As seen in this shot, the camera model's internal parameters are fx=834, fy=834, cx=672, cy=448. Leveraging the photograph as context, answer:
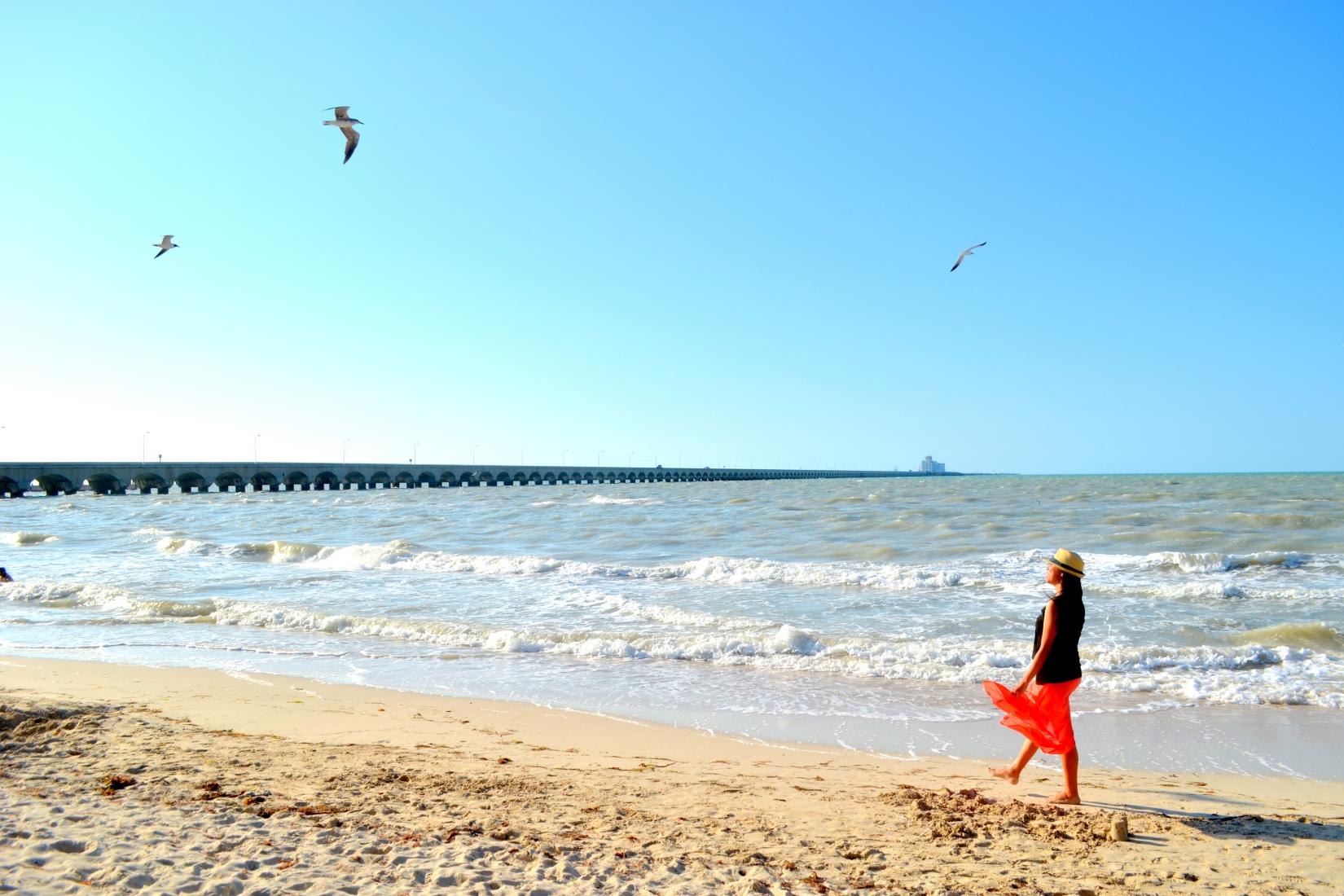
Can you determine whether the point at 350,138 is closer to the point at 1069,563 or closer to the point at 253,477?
the point at 1069,563

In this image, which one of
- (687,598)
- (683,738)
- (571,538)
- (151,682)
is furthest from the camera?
(571,538)

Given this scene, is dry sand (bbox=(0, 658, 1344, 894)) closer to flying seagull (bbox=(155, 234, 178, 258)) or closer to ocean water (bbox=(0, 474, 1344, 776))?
ocean water (bbox=(0, 474, 1344, 776))

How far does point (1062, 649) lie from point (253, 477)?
9115 centimetres

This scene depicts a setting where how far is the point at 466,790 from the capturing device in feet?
15.3

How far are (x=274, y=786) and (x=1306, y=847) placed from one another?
533 centimetres

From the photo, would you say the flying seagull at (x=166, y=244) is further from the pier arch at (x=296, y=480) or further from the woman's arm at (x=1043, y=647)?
the pier arch at (x=296, y=480)

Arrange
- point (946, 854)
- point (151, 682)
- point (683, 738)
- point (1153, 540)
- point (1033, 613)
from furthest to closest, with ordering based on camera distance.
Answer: point (1153, 540) < point (1033, 613) < point (151, 682) < point (683, 738) < point (946, 854)

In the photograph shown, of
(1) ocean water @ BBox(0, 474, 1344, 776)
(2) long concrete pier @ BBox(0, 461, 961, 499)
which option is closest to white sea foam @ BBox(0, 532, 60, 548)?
(1) ocean water @ BBox(0, 474, 1344, 776)

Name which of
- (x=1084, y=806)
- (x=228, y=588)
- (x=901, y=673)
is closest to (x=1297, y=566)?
(x=901, y=673)

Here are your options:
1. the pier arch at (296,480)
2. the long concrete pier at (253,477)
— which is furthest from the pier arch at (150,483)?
the pier arch at (296,480)

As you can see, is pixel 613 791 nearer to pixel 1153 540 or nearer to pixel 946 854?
pixel 946 854

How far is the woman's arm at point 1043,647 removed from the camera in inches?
194

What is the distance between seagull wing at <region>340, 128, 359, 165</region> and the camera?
1070cm

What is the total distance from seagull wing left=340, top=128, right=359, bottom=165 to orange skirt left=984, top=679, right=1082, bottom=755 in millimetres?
9800
